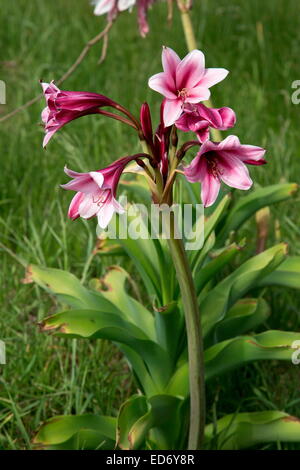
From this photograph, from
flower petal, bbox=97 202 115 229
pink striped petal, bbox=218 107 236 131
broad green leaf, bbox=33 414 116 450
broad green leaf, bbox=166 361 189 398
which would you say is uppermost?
pink striped petal, bbox=218 107 236 131

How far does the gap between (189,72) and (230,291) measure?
2.02ft

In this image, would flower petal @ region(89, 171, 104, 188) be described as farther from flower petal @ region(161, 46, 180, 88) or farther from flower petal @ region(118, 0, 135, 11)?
flower petal @ region(118, 0, 135, 11)

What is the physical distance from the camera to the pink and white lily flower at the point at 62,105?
102 centimetres

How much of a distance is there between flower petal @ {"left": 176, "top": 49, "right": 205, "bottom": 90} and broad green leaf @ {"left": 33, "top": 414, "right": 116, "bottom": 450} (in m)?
0.77

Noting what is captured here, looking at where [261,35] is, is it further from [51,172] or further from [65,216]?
[65,216]

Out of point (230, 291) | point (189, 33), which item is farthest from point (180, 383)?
point (189, 33)

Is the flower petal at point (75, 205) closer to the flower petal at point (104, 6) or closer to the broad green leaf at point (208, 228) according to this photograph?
the broad green leaf at point (208, 228)

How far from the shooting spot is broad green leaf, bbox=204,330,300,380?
146 centimetres

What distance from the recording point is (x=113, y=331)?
142 centimetres

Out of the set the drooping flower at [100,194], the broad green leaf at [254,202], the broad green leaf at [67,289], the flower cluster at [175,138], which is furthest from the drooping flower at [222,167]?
the broad green leaf at [254,202]

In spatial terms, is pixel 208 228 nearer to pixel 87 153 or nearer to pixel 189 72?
pixel 189 72

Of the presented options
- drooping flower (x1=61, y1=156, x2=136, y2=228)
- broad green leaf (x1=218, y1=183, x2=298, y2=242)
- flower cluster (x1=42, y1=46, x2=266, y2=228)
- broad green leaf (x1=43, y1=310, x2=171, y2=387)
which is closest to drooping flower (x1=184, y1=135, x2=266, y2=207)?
flower cluster (x1=42, y1=46, x2=266, y2=228)
